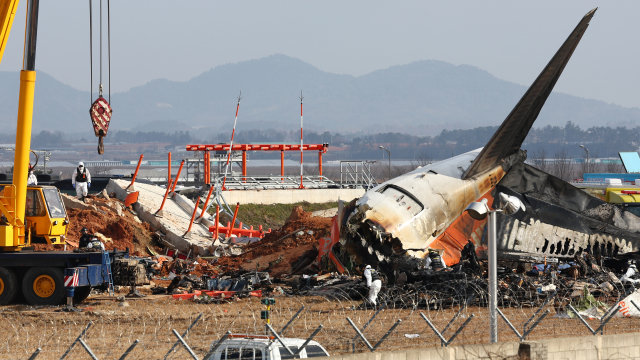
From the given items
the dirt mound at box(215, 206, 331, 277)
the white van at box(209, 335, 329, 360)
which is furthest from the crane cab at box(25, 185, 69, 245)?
the white van at box(209, 335, 329, 360)

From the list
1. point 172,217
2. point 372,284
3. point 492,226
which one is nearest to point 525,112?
point 372,284

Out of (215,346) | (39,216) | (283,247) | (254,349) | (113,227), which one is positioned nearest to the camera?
(215,346)

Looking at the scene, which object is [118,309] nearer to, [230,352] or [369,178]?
[230,352]

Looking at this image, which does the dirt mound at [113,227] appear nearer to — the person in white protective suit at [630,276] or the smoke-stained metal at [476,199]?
the smoke-stained metal at [476,199]

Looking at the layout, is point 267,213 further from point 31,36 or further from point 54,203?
point 31,36

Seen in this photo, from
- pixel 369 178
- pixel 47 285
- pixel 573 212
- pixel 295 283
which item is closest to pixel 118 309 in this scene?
pixel 47 285

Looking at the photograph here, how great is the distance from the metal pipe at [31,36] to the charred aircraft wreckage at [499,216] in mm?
10013

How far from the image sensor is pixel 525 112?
2355 centimetres

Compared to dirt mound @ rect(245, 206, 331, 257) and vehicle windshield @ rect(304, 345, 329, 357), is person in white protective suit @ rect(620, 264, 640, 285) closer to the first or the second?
dirt mound @ rect(245, 206, 331, 257)

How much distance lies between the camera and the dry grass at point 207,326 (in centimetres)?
1292

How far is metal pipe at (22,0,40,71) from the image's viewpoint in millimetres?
19547

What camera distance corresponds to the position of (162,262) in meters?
30.6

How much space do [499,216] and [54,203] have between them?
14337 mm

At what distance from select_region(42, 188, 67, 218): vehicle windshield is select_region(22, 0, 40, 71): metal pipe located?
13.1ft
